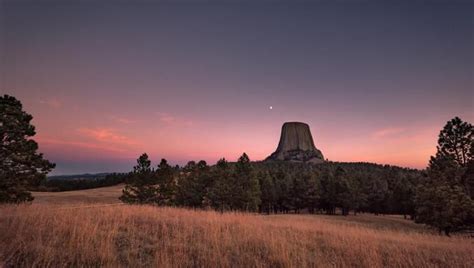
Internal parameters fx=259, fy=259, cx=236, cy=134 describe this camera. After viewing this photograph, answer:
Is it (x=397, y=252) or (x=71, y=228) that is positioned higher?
(x=71, y=228)

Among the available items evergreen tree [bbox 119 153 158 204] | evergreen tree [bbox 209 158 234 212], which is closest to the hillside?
evergreen tree [bbox 119 153 158 204]

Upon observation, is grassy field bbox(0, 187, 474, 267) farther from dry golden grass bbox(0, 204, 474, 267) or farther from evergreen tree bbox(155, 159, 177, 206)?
evergreen tree bbox(155, 159, 177, 206)

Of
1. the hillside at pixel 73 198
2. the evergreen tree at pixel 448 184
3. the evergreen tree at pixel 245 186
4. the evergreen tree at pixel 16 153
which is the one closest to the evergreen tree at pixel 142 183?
the hillside at pixel 73 198

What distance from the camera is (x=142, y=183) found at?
1676 inches

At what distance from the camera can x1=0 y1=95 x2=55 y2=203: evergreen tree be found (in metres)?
20.6

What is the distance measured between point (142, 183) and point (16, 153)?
2252 cm

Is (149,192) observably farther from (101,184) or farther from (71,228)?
(101,184)

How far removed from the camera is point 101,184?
11594 cm

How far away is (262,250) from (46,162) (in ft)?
79.4

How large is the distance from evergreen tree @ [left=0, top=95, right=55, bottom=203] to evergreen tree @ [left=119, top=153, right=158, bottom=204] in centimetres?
1921

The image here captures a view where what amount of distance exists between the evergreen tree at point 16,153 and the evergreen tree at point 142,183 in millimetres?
19212

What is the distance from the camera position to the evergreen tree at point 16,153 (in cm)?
2061

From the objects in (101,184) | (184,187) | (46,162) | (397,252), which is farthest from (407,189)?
(101,184)

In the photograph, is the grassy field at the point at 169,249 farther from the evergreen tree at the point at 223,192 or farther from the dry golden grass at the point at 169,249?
the evergreen tree at the point at 223,192
